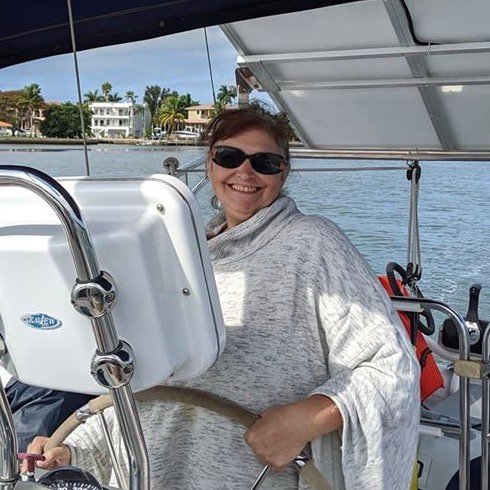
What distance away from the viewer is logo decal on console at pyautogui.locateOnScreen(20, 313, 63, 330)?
107cm

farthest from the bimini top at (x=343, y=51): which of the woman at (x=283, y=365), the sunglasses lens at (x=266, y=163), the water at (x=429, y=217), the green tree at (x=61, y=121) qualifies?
the water at (x=429, y=217)

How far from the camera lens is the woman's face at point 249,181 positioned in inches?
63.9

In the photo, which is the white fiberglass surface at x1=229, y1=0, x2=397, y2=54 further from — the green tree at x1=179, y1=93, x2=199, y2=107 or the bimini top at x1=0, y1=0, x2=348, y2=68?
the bimini top at x1=0, y1=0, x2=348, y2=68

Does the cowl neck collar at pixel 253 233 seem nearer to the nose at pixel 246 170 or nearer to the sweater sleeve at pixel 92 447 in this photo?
the nose at pixel 246 170

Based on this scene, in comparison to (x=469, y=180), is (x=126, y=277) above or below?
below

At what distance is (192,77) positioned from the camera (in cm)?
296

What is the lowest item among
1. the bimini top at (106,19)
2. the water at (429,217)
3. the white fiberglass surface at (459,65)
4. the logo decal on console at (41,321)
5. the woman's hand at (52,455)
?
the woman's hand at (52,455)

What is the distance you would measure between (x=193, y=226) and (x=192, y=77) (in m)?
1.98

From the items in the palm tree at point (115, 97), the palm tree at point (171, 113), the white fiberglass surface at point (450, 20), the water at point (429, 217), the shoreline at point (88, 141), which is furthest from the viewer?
the water at point (429, 217)

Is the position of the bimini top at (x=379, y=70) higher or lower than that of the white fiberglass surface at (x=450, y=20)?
higher

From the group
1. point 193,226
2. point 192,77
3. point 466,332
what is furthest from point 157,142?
point 193,226

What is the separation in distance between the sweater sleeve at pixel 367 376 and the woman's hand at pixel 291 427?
22 mm

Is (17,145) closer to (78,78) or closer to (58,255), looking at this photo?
(78,78)

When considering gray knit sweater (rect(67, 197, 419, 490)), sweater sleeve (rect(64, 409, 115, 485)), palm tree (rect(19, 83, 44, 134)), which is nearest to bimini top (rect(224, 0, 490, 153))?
palm tree (rect(19, 83, 44, 134))
